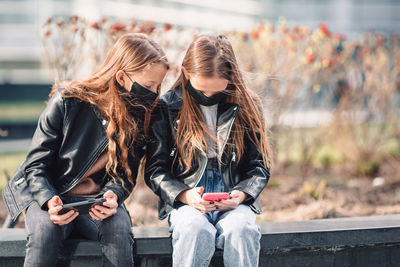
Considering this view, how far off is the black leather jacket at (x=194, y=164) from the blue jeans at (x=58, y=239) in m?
0.32

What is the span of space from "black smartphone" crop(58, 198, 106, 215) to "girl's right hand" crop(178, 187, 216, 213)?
0.44 metres

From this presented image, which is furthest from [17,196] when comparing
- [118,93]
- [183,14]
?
[183,14]

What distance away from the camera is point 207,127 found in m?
2.79

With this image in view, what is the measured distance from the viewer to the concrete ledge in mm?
2534

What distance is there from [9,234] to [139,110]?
962mm

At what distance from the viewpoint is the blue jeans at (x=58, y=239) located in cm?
231

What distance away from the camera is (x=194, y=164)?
2.72m

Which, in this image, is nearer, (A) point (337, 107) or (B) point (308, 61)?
(B) point (308, 61)

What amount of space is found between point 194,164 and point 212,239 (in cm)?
50

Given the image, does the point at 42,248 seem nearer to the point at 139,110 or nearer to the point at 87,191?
the point at 87,191

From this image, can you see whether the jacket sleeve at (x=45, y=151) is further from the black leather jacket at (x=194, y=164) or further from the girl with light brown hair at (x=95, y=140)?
the black leather jacket at (x=194, y=164)

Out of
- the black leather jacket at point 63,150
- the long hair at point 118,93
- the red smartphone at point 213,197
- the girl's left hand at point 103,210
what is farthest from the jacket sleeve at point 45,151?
the red smartphone at point 213,197

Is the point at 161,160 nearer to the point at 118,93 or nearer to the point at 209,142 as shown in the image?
the point at 209,142

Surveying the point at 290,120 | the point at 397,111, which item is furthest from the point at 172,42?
the point at 397,111
